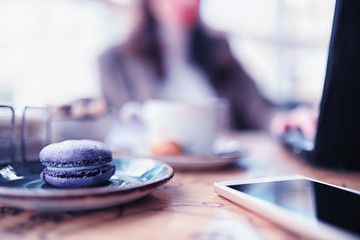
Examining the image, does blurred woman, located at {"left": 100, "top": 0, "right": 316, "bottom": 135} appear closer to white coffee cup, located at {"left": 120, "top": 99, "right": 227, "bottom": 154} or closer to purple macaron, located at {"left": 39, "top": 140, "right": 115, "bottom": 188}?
white coffee cup, located at {"left": 120, "top": 99, "right": 227, "bottom": 154}

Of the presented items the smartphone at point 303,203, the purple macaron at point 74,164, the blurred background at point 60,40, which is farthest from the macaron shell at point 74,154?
the blurred background at point 60,40

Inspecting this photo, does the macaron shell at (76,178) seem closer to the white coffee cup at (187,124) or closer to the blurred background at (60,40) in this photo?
the white coffee cup at (187,124)

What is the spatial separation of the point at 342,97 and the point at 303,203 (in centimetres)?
26

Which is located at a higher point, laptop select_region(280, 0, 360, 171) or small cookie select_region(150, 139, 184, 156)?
laptop select_region(280, 0, 360, 171)

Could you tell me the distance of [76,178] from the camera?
306 mm

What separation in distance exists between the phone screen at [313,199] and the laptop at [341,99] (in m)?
0.17

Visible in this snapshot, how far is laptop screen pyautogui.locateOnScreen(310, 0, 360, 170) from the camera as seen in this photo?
0.44m

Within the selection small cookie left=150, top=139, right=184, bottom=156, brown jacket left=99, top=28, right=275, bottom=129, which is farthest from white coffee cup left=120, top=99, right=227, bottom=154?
brown jacket left=99, top=28, right=275, bottom=129

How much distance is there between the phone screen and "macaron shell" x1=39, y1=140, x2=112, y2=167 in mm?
151

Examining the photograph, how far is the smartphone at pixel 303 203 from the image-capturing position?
0.22 metres

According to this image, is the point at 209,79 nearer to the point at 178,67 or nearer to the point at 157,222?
the point at 178,67

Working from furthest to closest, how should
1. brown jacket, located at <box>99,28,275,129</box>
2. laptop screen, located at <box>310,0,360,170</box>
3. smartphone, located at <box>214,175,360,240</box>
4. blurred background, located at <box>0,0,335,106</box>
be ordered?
brown jacket, located at <box>99,28,275,129</box>
blurred background, located at <box>0,0,335,106</box>
laptop screen, located at <box>310,0,360,170</box>
smartphone, located at <box>214,175,360,240</box>

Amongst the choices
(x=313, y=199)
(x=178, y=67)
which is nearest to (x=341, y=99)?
(x=313, y=199)

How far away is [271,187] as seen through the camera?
1.12 ft
